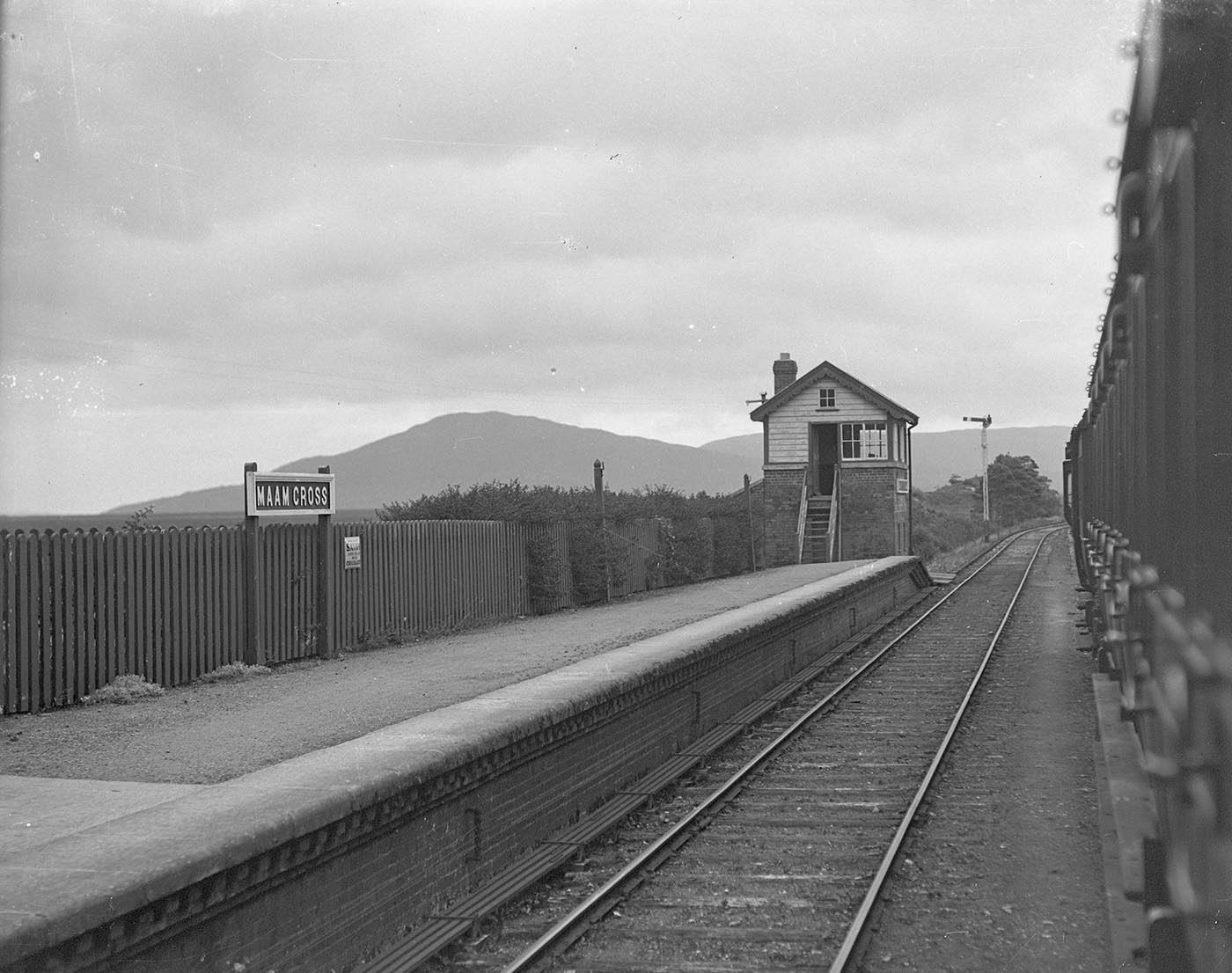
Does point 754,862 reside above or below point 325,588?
below

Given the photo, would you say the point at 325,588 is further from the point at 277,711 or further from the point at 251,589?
the point at 277,711

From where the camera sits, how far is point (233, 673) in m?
12.3

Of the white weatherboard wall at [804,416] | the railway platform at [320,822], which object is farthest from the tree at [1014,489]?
the railway platform at [320,822]

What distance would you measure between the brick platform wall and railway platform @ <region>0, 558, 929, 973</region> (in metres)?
25.5

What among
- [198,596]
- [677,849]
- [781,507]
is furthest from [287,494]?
[781,507]

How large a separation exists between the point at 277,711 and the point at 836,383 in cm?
2912

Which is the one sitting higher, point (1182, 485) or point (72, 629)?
point (1182, 485)

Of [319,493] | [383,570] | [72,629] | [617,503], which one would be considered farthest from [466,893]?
[617,503]

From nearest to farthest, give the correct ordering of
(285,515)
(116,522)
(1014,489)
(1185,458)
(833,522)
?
(1185,458), (285,515), (833,522), (1014,489), (116,522)

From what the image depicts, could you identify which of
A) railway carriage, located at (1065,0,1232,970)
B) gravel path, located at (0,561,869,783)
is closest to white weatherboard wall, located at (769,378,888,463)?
gravel path, located at (0,561,869,783)

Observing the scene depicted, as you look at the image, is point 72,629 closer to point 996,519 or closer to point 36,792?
point 36,792

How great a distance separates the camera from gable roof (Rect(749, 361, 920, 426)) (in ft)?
119

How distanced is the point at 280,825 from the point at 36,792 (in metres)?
2.63

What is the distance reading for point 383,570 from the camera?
15.7 m
